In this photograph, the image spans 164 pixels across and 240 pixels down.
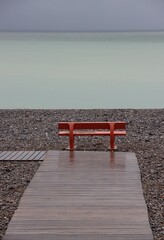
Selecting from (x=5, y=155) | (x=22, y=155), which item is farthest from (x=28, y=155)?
(x=5, y=155)

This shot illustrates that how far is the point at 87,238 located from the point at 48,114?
15472 millimetres

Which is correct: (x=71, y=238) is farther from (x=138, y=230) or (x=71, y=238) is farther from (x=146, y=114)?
(x=146, y=114)

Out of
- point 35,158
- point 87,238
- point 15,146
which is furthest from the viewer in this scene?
point 15,146

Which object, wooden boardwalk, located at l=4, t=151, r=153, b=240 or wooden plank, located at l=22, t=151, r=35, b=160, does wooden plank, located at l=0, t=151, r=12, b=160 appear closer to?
wooden plank, located at l=22, t=151, r=35, b=160

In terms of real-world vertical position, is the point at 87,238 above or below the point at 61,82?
below

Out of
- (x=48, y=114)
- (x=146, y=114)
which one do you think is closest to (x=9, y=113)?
(x=48, y=114)

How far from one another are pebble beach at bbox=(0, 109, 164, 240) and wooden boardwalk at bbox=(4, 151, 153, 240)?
12.1 inches

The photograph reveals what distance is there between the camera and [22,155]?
531 inches

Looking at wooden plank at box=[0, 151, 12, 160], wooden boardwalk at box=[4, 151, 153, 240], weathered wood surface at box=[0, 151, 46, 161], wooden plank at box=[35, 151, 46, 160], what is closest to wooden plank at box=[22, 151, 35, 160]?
weathered wood surface at box=[0, 151, 46, 161]

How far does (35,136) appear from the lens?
57.2ft

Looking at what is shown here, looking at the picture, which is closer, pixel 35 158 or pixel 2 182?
pixel 2 182

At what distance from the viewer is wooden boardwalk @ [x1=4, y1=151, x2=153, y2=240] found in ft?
25.4

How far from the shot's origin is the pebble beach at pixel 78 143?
996 centimetres

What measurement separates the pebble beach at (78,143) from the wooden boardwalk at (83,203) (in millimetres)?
306
